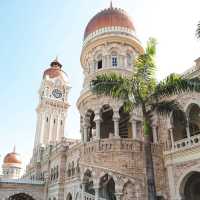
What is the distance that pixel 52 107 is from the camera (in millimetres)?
48656

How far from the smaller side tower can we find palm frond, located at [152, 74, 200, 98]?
57.8 m

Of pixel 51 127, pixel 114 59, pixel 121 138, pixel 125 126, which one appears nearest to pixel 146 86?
pixel 121 138

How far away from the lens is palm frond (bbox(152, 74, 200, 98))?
10.5 meters

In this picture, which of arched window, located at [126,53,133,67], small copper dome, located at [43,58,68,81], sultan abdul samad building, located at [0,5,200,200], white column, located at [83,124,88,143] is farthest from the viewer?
small copper dome, located at [43,58,68,81]

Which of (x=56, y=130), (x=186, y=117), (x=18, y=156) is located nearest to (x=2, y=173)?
(x=18, y=156)

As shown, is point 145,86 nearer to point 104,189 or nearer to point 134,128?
point 134,128

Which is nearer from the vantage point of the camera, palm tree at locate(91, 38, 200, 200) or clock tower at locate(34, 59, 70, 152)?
palm tree at locate(91, 38, 200, 200)

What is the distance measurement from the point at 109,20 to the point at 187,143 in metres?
10.3

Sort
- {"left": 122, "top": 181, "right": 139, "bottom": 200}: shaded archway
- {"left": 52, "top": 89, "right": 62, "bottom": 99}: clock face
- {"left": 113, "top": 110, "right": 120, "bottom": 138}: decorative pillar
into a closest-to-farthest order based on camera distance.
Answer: {"left": 122, "top": 181, "right": 139, "bottom": 200}: shaded archway
{"left": 113, "top": 110, "right": 120, "bottom": 138}: decorative pillar
{"left": 52, "top": 89, "right": 62, "bottom": 99}: clock face

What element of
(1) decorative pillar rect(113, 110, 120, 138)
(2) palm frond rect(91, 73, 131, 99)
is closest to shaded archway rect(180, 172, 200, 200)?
(1) decorative pillar rect(113, 110, 120, 138)

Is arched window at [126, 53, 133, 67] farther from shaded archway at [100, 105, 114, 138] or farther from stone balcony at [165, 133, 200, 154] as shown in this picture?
stone balcony at [165, 133, 200, 154]

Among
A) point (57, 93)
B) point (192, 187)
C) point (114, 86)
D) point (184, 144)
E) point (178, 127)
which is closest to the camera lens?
point (114, 86)

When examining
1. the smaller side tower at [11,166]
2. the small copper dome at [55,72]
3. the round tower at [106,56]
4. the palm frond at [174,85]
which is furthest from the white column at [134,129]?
the smaller side tower at [11,166]

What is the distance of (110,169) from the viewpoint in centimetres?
1394
